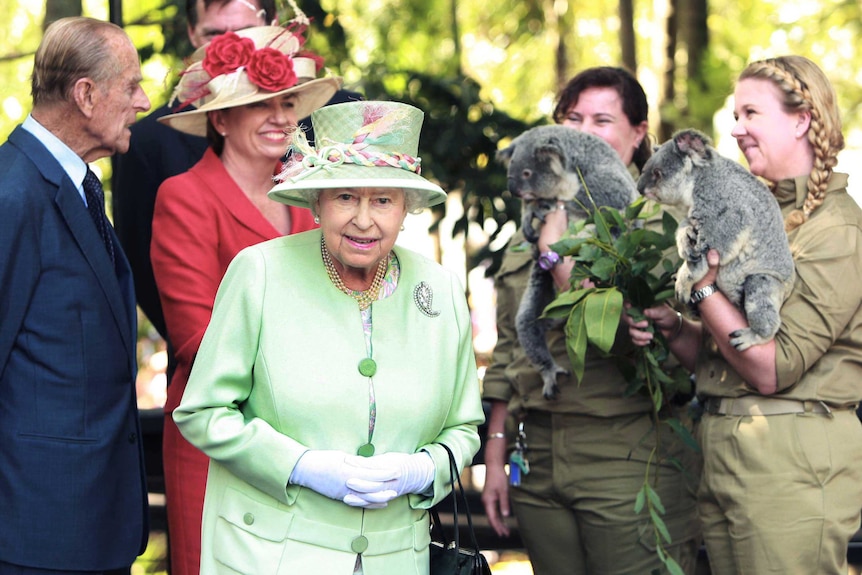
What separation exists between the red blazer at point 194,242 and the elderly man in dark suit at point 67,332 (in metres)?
0.16

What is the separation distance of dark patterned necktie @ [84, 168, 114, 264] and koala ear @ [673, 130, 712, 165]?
5.59ft

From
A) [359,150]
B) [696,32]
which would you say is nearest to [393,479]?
[359,150]

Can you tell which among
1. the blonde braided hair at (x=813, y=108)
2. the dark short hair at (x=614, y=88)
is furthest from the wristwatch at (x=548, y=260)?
the blonde braided hair at (x=813, y=108)

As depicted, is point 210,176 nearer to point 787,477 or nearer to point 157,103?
point 787,477

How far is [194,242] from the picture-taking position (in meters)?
3.26

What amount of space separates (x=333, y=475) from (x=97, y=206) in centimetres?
123

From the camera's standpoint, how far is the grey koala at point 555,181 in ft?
11.4

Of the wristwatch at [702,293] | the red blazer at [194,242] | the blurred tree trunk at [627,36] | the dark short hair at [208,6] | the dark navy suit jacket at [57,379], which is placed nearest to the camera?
the dark navy suit jacket at [57,379]

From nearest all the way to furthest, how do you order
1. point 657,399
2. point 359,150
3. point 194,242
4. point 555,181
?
1. point 359,150
2. point 194,242
3. point 657,399
4. point 555,181

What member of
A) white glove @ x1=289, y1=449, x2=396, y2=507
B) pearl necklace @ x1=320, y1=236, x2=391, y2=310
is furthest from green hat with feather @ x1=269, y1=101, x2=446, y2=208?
white glove @ x1=289, y1=449, x2=396, y2=507

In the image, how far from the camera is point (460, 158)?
5.61 metres

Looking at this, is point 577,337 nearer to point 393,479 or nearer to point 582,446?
point 582,446

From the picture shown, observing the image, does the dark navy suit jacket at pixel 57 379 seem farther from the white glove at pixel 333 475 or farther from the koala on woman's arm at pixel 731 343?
the koala on woman's arm at pixel 731 343

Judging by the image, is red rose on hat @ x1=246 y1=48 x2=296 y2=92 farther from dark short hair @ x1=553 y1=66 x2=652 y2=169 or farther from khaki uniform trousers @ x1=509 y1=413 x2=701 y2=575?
khaki uniform trousers @ x1=509 y1=413 x2=701 y2=575
